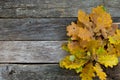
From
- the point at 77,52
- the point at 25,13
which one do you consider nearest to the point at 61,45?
the point at 77,52

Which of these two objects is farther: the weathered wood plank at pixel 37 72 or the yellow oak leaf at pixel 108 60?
the weathered wood plank at pixel 37 72

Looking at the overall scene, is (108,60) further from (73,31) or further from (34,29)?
(34,29)

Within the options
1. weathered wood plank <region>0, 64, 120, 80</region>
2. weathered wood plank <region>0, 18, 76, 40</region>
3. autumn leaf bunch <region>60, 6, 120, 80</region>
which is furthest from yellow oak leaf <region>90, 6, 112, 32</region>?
weathered wood plank <region>0, 64, 120, 80</region>

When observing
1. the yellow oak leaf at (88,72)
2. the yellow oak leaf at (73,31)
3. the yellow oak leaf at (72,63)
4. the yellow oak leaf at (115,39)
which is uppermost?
the yellow oak leaf at (73,31)

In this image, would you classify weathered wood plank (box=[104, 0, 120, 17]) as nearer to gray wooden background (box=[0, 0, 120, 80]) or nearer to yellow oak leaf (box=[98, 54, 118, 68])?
gray wooden background (box=[0, 0, 120, 80])

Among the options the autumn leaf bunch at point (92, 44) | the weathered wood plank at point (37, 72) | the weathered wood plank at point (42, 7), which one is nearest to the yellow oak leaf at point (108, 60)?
the autumn leaf bunch at point (92, 44)

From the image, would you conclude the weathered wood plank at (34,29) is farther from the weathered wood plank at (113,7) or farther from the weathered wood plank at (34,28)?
the weathered wood plank at (113,7)

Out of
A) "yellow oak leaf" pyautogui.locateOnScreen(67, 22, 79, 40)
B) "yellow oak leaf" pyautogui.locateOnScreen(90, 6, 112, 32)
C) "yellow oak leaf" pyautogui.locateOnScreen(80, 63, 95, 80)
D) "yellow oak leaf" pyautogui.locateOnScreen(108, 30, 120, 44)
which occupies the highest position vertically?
"yellow oak leaf" pyautogui.locateOnScreen(90, 6, 112, 32)
